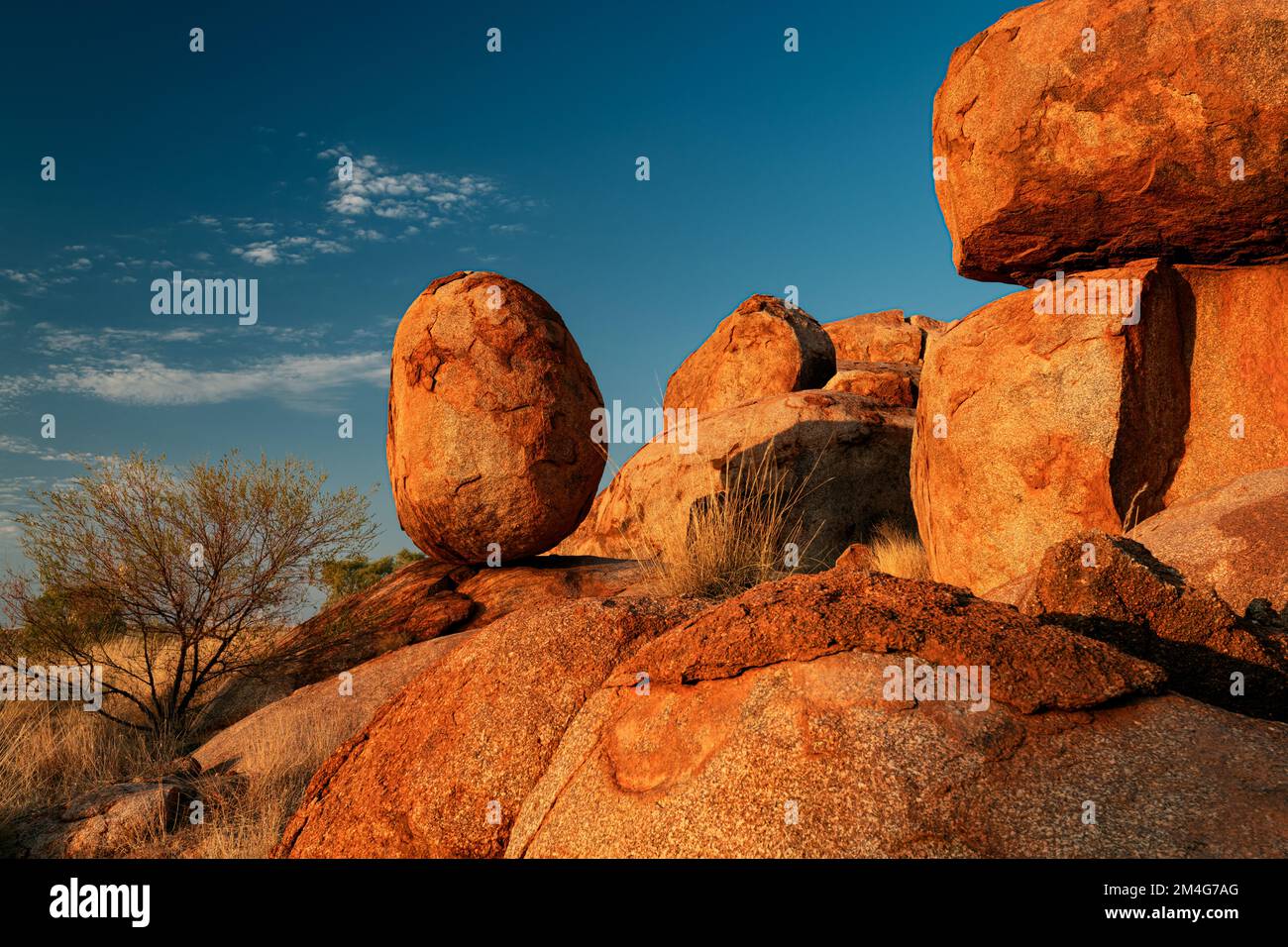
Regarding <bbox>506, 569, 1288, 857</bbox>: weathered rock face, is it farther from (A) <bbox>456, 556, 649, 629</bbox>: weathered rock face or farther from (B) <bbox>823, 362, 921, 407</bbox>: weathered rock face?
(B) <bbox>823, 362, 921, 407</bbox>: weathered rock face

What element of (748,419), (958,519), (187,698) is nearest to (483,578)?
(187,698)

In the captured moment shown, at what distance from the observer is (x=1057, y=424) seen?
695 cm

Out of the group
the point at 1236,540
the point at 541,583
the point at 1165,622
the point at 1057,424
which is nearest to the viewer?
the point at 1165,622

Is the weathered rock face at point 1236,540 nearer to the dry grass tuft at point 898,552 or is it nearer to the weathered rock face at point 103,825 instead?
the dry grass tuft at point 898,552

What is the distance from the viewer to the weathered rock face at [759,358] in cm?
1533

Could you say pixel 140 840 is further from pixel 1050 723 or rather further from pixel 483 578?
pixel 1050 723

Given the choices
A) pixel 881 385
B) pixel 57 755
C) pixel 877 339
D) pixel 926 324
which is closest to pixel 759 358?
pixel 881 385

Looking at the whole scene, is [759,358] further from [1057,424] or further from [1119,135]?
[1119,135]

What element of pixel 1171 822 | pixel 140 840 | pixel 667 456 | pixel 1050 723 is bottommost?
pixel 140 840

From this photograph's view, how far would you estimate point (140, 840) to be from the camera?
5621 millimetres

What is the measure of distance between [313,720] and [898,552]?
588 cm

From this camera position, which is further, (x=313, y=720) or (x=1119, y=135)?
(x=313, y=720)

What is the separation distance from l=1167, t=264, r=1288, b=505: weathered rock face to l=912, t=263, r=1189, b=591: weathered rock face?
4.2 inches

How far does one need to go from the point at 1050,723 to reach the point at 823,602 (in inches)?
28.4
